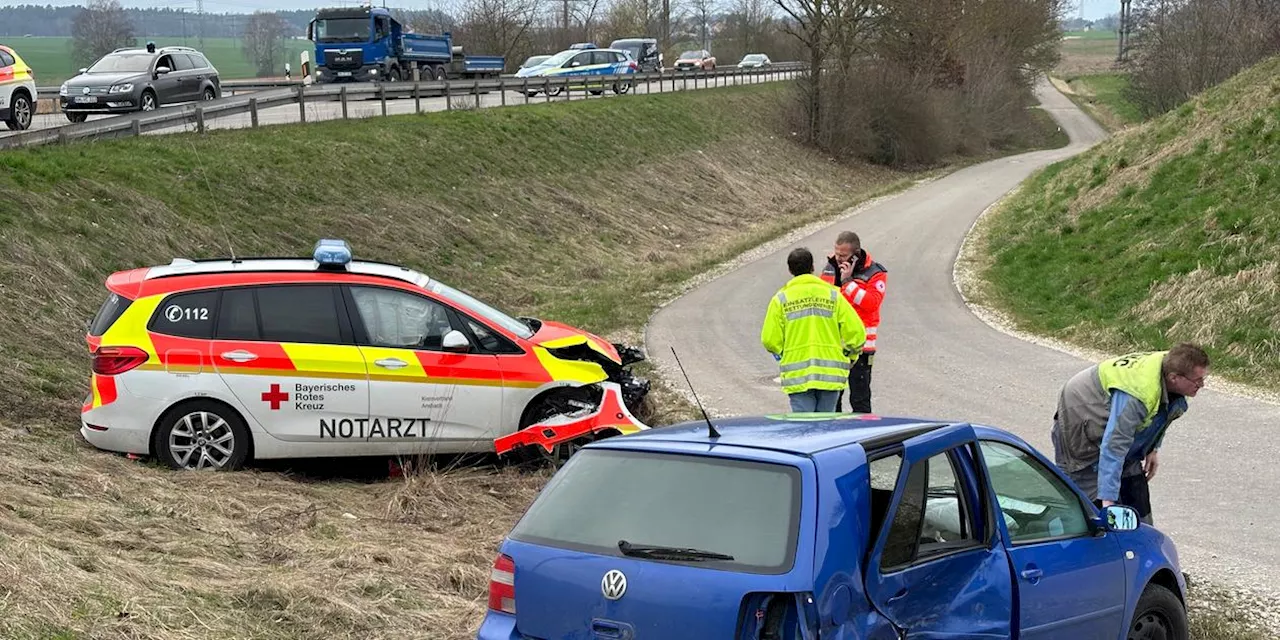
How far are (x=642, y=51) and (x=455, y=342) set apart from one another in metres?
52.9

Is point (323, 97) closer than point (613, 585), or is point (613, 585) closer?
point (613, 585)

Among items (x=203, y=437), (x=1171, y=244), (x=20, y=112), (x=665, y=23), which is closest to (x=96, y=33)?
(x=665, y=23)

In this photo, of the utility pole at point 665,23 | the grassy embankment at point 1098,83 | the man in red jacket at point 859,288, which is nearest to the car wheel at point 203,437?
the man in red jacket at point 859,288

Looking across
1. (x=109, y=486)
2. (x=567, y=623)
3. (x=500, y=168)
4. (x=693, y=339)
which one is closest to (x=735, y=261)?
(x=500, y=168)

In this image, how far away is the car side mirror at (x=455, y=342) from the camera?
9.84 meters

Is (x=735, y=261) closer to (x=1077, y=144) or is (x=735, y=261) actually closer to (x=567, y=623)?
(x=567, y=623)

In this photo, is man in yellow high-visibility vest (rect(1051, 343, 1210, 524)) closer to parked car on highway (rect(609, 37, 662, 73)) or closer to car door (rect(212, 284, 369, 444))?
car door (rect(212, 284, 369, 444))

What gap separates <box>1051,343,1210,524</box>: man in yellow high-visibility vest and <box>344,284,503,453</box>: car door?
4441 mm

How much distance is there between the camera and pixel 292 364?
9.64 meters

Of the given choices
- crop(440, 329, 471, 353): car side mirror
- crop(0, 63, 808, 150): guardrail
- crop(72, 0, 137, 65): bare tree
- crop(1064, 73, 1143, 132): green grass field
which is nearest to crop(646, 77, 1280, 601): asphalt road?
crop(440, 329, 471, 353): car side mirror

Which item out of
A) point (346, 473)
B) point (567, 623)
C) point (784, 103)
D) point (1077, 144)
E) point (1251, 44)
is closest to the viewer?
point (567, 623)

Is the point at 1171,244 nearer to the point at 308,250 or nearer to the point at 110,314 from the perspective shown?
the point at 308,250

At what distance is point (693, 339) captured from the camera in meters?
18.2

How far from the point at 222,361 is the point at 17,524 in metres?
2.96
